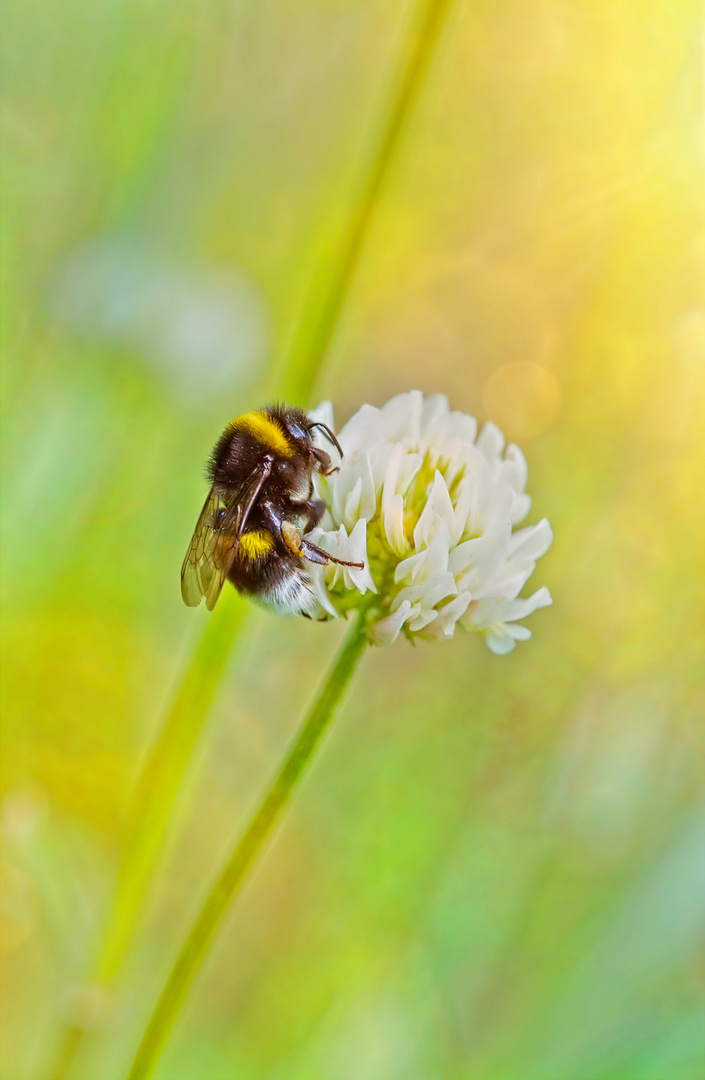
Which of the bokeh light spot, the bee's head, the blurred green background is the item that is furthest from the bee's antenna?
the bokeh light spot

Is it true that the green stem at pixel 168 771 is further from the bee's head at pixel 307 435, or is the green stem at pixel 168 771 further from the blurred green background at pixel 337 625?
the bee's head at pixel 307 435

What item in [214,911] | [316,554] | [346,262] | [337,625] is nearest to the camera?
[214,911]

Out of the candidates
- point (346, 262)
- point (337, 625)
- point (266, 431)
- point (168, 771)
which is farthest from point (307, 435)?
point (337, 625)

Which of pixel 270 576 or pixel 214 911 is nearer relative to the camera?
pixel 214 911

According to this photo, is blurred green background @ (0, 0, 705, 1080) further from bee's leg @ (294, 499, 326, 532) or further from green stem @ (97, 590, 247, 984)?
bee's leg @ (294, 499, 326, 532)

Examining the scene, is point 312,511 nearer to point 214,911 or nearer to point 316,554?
point 316,554
